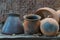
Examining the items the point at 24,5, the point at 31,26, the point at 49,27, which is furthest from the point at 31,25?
the point at 24,5

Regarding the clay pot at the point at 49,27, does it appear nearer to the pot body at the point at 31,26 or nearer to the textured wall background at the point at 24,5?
the pot body at the point at 31,26

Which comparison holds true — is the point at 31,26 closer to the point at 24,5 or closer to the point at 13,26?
the point at 13,26

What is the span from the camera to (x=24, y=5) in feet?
5.77

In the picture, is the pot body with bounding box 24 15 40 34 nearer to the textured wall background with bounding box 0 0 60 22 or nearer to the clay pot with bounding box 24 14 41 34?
the clay pot with bounding box 24 14 41 34

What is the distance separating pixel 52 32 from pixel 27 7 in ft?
1.97

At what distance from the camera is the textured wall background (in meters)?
1.75

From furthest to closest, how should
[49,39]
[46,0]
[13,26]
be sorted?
[46,0] → [13,26] → [49,39]

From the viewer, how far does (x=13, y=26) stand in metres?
1.36

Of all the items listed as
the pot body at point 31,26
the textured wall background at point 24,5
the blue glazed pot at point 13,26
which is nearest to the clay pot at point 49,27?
the pot body at point 31,26

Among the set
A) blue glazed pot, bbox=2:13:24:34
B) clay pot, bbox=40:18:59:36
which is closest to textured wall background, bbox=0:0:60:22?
blue glazed pot, bbox=2:13:24:34

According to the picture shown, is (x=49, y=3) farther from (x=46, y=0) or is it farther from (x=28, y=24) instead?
(x=28, y=24)

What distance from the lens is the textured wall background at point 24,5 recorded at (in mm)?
1749

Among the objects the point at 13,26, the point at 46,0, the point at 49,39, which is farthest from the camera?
the point at 46,0

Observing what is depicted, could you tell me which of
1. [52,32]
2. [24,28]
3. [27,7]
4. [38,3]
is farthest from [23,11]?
[52,32]
